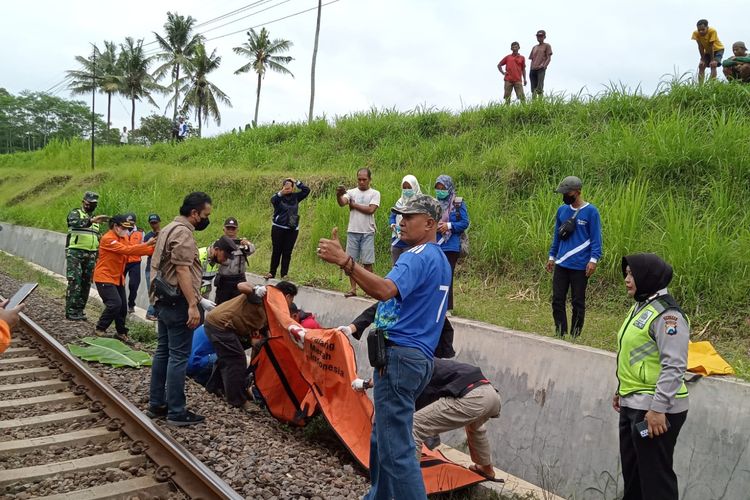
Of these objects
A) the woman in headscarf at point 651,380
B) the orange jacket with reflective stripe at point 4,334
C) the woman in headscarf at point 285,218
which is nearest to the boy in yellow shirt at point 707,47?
the woman in headscarf at point 285,218

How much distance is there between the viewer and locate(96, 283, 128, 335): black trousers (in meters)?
8.91

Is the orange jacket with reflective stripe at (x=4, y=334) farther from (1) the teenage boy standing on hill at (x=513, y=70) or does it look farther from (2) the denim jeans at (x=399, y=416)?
(1) the teenage boy standing on hill at (x=513, y=70)

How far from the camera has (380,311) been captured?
3.43 meters

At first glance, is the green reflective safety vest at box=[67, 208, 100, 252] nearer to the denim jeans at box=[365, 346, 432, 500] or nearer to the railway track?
the railway track

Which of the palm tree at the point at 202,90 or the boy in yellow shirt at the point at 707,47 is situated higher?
the palm tree at the point at 202,90

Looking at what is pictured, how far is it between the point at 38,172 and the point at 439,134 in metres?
25.1

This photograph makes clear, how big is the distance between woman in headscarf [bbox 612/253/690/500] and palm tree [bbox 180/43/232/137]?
159ft

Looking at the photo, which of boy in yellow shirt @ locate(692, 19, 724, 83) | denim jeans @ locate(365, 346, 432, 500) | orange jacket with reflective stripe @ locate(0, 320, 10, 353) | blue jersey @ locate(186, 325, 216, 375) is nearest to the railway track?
blue jersey @ locate(186, 325, 216, 375)

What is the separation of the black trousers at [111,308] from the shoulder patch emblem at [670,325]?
25.0 ft

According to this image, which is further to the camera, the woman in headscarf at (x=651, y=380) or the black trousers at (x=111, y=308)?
the black trousers at (x=111, y=308)

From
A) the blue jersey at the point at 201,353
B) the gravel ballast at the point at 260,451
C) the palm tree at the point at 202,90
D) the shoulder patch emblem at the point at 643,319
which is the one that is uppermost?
the palm tree at the point at 202,90

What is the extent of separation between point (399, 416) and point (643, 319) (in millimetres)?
1554

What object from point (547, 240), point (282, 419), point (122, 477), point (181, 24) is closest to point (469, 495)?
point (282, 419)

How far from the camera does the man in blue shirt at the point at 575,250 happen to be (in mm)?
6324
